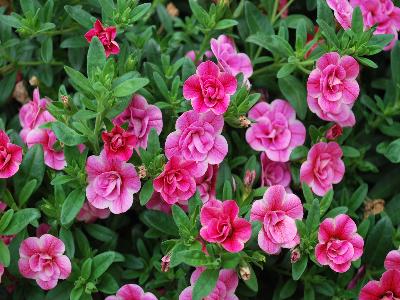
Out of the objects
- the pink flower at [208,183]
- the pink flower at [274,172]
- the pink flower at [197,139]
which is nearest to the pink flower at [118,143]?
the pink flower at [197,139]

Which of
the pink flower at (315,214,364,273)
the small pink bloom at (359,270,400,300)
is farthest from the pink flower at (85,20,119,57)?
the small pink bloom at (359,270,400,300)

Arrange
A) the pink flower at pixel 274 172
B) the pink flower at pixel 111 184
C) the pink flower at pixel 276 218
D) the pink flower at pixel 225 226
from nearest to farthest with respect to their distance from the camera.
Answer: the pink flower at pixel 225 226 → the pink flower at pixel 276 218 → the pink flower at pixel 111 184 → the pink flower at pixel 274 172

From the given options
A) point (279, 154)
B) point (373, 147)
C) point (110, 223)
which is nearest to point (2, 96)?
point (110, 223)

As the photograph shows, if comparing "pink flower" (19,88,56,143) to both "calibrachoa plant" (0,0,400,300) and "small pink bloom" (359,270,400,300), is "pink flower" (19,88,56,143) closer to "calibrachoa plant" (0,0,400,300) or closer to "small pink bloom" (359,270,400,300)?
"calibrachoa plant" (0,0,400,300)

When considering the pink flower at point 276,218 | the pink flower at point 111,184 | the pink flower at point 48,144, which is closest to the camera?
the pink flower at point 276,218

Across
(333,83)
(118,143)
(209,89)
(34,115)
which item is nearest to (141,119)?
(118,143)

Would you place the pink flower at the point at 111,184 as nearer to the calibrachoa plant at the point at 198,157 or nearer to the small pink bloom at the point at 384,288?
the calibrachoa plant at the point at 198,157
